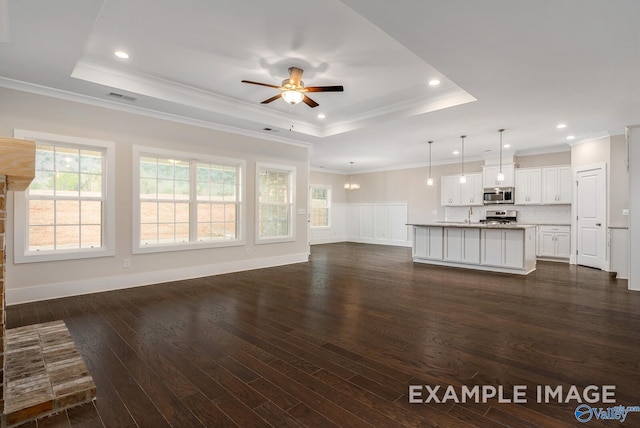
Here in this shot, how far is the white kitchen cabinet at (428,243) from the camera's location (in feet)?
22.8

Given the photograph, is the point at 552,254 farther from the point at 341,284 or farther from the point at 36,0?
the point at 36,0

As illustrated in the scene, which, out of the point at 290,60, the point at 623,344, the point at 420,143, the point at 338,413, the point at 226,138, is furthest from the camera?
the point at 420,143

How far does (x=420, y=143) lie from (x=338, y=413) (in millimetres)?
6657

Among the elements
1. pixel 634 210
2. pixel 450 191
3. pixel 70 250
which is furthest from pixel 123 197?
pixel 450 191

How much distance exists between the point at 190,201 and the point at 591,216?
8185 millimetres

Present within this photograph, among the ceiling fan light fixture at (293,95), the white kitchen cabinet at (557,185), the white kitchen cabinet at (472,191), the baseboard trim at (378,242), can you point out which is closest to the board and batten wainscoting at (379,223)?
the baseboard trim at (378,242)

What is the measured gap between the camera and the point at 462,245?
6.58m

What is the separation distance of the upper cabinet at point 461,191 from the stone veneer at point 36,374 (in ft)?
30.2

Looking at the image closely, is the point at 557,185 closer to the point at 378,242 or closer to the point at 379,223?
the point at 379,223

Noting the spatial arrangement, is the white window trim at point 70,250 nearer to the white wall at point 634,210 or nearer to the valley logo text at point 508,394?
the valley logo text at point 508,394

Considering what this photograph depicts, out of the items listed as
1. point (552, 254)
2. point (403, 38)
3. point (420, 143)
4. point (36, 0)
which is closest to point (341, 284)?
point (403, 38)

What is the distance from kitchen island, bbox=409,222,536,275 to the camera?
234 inches

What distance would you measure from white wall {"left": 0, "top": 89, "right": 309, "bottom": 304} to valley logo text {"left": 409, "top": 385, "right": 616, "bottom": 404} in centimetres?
447

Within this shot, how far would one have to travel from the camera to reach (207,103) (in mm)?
4906
